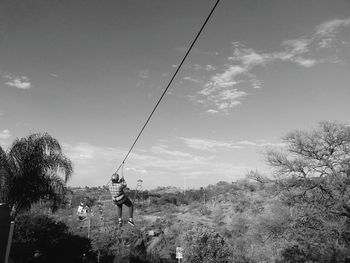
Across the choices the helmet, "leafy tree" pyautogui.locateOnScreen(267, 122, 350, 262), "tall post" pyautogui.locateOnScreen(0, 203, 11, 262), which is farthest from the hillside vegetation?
the helmet

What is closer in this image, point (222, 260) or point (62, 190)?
point (62, 190)

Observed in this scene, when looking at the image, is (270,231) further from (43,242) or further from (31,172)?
(43,242)

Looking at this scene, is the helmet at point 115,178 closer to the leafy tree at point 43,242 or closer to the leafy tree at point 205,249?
the leafy tree at point 43,242

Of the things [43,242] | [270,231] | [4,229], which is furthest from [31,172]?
[270,231]

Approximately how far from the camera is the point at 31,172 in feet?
58.7

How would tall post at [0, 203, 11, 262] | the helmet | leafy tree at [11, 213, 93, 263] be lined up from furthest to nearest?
1. leafy tree at [11, 213, 93, 263]
2. tall post at [0, 203, 11, 262]
3. the helmet

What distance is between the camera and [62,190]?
19.3 m

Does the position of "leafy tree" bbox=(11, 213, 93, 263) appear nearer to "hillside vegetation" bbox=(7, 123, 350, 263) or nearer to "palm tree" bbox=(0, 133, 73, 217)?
"hillside vegetation" bbox=(7, 123, 350, 263)

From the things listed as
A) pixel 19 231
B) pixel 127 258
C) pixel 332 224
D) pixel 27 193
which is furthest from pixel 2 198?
pixel 332 224

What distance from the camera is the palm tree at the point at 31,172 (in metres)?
17.3

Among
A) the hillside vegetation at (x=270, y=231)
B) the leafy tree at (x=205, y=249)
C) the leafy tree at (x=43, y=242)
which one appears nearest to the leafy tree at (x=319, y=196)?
the hillside vegetation at (x=270, y=231)

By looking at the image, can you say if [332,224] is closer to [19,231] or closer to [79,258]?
[19,231]

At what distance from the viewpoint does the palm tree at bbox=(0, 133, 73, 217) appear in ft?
56.7

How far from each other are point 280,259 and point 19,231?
18723 mm
